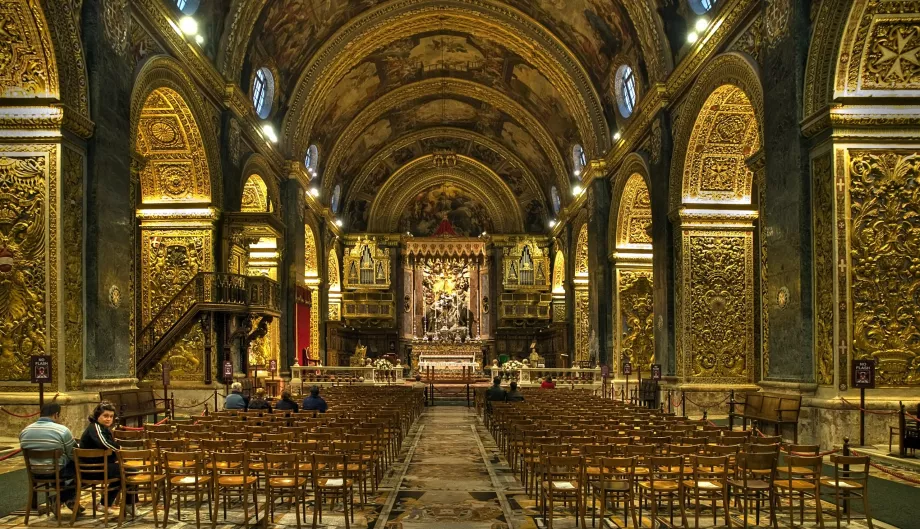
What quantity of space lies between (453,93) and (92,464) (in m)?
33.2

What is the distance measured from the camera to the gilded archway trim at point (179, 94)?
1622cm

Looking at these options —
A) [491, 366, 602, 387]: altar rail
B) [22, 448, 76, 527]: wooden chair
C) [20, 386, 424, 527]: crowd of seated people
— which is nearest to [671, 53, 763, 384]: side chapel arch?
[491, 366, 602, 387]: altar rail

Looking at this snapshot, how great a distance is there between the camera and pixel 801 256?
13.4m

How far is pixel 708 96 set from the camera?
18594mm

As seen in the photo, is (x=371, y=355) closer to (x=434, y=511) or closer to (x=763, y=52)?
(x=763, y=52)

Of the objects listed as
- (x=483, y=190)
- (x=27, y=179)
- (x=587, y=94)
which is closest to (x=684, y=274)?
(x=587, y=94)

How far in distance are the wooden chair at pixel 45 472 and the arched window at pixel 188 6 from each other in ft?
46.0

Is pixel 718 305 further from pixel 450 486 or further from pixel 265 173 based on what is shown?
pixel 265 173

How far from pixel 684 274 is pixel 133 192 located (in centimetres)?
1322

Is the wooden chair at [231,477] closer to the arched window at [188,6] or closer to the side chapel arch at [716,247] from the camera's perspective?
the side chapel arch at [716,247]

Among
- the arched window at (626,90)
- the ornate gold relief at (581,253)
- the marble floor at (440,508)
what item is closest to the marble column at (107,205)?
the marble floor at (440,508)

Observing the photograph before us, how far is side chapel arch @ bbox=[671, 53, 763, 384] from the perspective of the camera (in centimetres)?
1967

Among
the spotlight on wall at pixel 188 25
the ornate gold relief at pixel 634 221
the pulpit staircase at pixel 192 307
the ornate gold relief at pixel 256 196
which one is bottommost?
the pulpit staircase at pixel 192 307

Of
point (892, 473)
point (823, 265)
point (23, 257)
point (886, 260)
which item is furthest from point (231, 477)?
point (886, 260)
